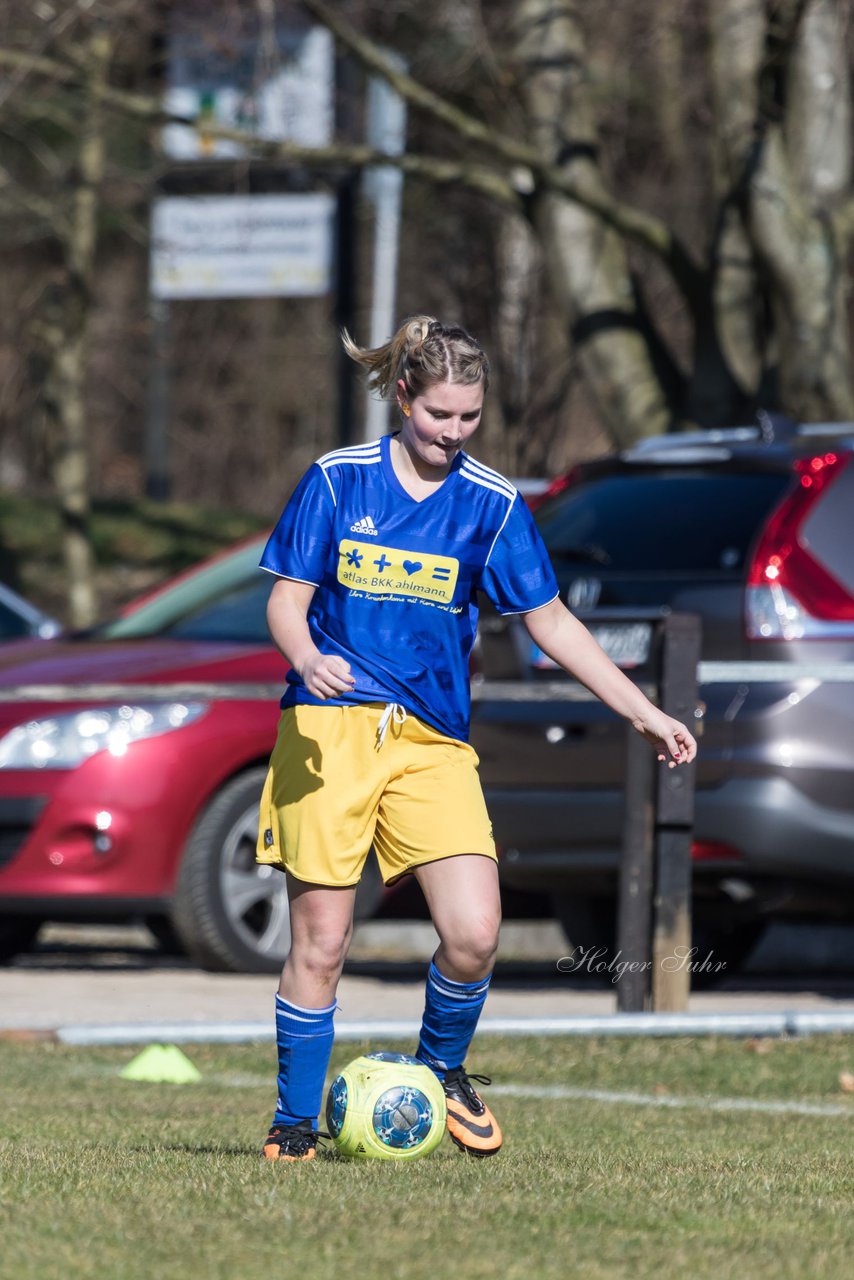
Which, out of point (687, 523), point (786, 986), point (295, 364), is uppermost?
point (687, 523)

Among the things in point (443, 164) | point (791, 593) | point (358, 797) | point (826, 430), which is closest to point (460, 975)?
point (358, 797)

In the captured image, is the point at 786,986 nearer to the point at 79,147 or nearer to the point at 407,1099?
the point at 407,1099

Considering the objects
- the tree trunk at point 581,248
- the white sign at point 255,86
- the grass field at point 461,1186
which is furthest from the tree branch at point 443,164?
the grass field at point 461,1186

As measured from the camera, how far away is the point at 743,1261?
12.5 ft

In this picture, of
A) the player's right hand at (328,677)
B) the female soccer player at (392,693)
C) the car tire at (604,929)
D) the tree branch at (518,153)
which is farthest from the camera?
the tree branch at (518,153)

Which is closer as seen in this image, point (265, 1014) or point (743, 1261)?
→ point (743, 1261)

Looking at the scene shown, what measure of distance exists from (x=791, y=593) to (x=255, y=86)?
723cm

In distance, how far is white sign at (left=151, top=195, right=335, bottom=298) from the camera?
2134 centimetres

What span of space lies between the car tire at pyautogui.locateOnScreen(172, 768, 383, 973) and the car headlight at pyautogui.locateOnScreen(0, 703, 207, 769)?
38 cm

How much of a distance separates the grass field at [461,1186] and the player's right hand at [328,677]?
3.08 ft

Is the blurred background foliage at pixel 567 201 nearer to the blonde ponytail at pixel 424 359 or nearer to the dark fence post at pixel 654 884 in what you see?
the dark fence post at pixel 654 884

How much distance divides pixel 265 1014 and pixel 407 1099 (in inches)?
123

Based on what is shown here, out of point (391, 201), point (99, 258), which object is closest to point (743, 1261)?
point (391, 201)

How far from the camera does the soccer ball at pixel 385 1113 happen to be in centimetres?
486
